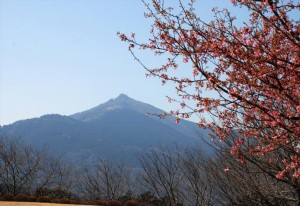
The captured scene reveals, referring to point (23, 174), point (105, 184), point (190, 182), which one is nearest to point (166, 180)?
point (190, 182)

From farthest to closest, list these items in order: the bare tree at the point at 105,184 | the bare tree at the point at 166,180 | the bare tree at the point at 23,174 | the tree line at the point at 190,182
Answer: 1. the bare tree at the point at 105,184
2. the bare tree at the point at 23,174
3. the bare tree at the point at 166,180
4. the tree line at the point at 190,182

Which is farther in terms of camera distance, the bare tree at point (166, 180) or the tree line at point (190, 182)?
the bare tree at point (166, 180)

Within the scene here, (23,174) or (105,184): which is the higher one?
(23,174)

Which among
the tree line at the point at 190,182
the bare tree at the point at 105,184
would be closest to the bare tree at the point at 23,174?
the tree line at the point at 190,182

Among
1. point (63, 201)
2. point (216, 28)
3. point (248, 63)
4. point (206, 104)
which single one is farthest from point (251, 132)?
point (63, 201)

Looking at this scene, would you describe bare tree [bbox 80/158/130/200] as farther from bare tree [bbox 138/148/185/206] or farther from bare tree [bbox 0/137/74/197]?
bare tree [bbox 138/148/185/206]

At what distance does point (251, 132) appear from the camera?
17.1 feet

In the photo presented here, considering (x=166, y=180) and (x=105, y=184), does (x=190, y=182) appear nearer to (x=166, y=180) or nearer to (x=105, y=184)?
(x=166, y=180)

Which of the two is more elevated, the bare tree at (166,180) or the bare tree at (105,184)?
the bare tree at (166,180)

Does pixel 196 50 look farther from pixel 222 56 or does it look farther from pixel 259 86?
pixel 259 86

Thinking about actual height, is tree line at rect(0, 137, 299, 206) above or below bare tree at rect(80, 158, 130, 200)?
above

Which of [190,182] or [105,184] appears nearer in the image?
[190,182]

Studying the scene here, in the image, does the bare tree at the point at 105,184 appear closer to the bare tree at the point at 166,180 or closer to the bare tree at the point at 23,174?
the bare tree at the point at 23,174

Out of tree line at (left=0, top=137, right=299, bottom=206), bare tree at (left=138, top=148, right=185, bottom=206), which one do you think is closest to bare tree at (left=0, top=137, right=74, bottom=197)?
tree line at (left=0, top=137, right=299, bottom=206)
